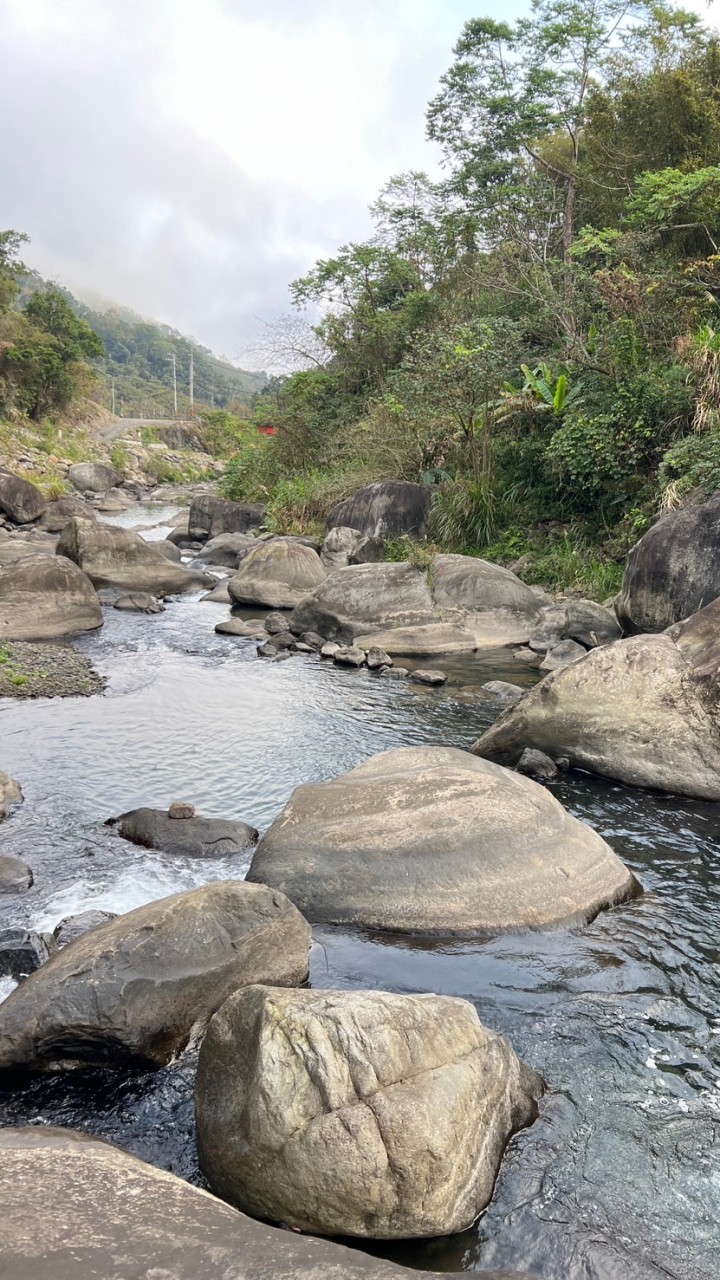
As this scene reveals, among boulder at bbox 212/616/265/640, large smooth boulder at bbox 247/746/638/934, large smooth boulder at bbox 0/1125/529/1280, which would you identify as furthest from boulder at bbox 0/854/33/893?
boulder at bbox 212/616/265/640

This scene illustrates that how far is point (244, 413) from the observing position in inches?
2399

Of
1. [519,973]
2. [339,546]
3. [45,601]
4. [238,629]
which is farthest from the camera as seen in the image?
[339,546]

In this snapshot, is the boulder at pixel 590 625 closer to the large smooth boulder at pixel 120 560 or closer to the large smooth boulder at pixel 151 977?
the large smooth boulder at pixel 120 560

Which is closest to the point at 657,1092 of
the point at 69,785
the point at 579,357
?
the point at 69,785

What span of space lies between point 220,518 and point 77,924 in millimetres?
21401

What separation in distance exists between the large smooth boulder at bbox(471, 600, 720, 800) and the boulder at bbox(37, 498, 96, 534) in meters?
20.0

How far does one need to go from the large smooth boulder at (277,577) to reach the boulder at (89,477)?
22766mm

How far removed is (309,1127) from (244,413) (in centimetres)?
6056

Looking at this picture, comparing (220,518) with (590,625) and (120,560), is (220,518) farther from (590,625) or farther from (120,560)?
(590,625)

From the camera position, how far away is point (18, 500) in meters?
A: 26.0

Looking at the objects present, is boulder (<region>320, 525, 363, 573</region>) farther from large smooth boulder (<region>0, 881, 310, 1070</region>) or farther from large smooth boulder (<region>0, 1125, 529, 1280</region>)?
large smooth boulder (<region>0, 1125, 529, 1280</region>)

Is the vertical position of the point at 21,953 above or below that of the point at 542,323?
below

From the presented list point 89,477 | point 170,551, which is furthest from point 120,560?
point 89,477

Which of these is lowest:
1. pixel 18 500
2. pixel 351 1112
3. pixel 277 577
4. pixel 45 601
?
pixel 351 1112
